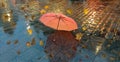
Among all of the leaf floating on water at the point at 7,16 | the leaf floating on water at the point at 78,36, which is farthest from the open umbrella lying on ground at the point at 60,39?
the leaf floating on water at the point at 7,16

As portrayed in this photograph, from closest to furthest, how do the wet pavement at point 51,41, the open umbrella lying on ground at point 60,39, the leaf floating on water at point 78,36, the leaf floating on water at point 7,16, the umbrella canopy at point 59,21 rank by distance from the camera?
the wet pavement at point 51,41 → the open umbrella lying on ground at point 60,39 → the umbrella canopy at point 59,21 → the leaf floating on water at point 78,36 → the leaf floating on water at point 7,16

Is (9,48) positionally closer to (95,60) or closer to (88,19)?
(95,60)

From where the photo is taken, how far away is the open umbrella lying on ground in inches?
313

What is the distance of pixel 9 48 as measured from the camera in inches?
324

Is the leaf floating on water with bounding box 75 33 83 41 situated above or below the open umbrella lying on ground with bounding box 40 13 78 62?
below

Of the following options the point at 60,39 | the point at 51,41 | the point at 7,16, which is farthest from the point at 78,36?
the point at 7,16

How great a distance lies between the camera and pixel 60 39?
9.45 metres

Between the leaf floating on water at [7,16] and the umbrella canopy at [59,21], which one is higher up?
the umbrella canopy at [59,21]

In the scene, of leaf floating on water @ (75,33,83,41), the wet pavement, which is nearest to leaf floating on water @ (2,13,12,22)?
the wet pavement

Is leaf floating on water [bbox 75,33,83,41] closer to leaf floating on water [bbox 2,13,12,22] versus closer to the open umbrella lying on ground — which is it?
the open umbrella lying on ground

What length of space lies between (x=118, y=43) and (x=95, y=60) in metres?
2.13

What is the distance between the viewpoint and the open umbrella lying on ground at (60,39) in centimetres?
795

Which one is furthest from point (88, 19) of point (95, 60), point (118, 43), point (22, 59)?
point (22, 59)

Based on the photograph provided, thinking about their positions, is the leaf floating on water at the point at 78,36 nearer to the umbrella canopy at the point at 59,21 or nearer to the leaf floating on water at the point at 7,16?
the umbrella canopy at the point at 59,21
